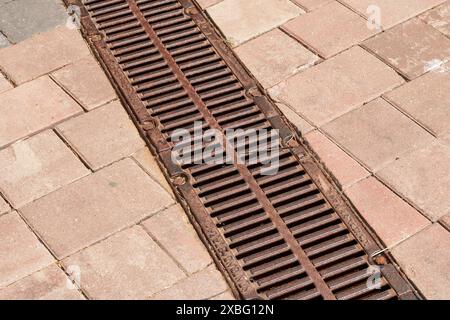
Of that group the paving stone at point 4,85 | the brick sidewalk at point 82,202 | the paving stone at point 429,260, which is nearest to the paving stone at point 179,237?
the brick sidewalk at point 82,202

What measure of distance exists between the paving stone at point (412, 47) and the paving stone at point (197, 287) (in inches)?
68.6

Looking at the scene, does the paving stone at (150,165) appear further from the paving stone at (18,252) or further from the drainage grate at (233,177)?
the paving stone at (18,252)

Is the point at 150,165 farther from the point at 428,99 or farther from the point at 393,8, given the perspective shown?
the point at 393,8

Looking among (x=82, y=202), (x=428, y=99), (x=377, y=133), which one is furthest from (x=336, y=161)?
(x=82, y=202)

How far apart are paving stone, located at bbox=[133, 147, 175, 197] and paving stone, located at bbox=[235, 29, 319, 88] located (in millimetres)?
857

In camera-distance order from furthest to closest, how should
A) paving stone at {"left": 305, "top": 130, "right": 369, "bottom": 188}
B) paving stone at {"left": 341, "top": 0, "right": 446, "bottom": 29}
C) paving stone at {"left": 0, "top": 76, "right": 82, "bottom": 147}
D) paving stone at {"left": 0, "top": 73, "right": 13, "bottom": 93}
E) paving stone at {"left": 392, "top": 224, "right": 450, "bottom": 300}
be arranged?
paving stone at {"left": 341, "top": 0, "right": 446, "bottom": 29}
paving stone at {"left": 0, "top": 73, "right": 13, "bottom": 93}
paving stone at {"left": 0, "top": 76, "right": 82, "bottom": 147}
paving stone at {"left": 305, "top": 130, "right": 369, "bottom": 188}
paving stone at {"left": 392, "top": 224, "right": 450, "bottom": 300}

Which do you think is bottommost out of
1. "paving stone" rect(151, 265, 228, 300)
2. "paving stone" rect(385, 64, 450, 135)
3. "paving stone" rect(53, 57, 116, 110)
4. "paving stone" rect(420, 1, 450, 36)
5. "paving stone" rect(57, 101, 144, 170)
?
"paving stone" rect(385, 64, 450, 135)

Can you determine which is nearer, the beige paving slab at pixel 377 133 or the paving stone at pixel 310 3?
the beige paving slab at pixel 377 133

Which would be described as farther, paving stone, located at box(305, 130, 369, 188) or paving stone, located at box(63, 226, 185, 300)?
paving stone, located at box(305, 130, 369, 188)

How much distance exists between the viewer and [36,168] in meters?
3.57

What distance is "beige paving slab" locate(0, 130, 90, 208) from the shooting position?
3457 mm

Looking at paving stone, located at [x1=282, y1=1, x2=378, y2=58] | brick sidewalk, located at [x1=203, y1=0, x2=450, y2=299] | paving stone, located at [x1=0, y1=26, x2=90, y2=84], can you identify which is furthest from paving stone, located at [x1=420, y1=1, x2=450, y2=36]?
paving stone, located at [x1=0, y1=26, x2=90, y2=84]

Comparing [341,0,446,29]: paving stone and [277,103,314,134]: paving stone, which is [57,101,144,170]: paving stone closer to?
[277,103,314,134]: paving stone

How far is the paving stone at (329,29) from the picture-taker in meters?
4.17
